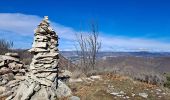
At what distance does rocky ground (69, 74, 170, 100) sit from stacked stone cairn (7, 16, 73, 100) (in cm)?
156

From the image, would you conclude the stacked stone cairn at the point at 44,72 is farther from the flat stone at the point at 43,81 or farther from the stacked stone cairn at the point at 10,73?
the stacked stone cairn at the point at 10,73

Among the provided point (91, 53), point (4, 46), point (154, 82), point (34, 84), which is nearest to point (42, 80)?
point (34, 84)

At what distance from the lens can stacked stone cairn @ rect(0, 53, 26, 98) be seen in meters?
24.1

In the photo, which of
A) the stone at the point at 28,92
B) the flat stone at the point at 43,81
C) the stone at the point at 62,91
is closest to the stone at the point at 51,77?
the flat stone at the point at 43,81

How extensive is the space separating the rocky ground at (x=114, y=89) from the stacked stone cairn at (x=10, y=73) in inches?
164

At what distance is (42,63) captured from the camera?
22.0m

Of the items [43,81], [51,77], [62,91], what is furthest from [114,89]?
[43,81]

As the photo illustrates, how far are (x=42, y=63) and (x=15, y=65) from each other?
6493mm

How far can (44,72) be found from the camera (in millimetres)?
21828

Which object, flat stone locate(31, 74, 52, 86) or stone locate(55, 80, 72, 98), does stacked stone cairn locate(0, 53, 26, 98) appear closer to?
flat stone locate(31, 74, 52, 86)

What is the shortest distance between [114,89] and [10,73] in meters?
8.49

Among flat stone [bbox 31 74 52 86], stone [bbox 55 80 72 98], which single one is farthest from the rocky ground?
flat stone [bbox 31 74 52 86]

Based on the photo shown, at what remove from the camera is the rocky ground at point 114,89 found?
872 inches

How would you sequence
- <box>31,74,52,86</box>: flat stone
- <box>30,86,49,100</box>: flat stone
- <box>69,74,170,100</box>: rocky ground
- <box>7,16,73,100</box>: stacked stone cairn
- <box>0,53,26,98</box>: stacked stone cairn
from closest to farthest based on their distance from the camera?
<box>30,86,49,100</box>: flat stone, <box>7,16,73,100</box>: stacked stone cairn, <box>31,74,52,86</box>: flat stone, <box>69,74,170,100</box>: rocky ground, <box>0,53,26,98</box>: stacked stone cairn
